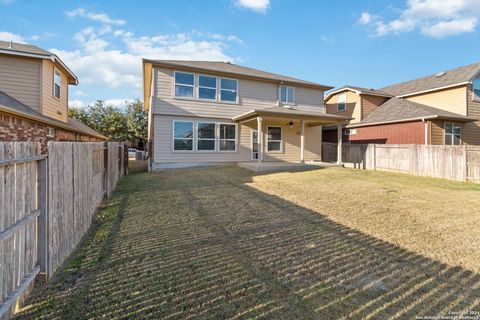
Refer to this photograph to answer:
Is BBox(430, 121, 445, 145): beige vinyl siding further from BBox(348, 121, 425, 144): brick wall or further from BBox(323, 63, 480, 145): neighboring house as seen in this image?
BBox(348, 121, 425, 144): brick wall

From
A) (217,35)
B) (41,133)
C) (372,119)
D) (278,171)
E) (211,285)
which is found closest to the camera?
(211,285)

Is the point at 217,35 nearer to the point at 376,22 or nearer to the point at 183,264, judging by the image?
the point at 376,22

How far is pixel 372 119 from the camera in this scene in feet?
64.3

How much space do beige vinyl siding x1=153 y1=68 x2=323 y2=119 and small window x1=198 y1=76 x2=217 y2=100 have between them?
0.37 meters

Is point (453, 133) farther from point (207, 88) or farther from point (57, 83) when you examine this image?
point (57, 83)

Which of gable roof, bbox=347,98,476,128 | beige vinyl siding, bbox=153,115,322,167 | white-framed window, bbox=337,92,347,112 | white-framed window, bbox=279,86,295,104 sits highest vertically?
white-framed window, bbox=337,92,347,112

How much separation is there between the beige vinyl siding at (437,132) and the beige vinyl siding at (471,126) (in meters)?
2.78

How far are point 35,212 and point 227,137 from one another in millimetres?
12907

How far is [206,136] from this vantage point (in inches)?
587

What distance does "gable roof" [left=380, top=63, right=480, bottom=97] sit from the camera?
17.8m

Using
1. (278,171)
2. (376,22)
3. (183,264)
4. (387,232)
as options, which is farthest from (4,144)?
(376,22)

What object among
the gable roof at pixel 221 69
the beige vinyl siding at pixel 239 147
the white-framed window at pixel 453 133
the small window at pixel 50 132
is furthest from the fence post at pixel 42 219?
the white-framed window at pixel 453 133

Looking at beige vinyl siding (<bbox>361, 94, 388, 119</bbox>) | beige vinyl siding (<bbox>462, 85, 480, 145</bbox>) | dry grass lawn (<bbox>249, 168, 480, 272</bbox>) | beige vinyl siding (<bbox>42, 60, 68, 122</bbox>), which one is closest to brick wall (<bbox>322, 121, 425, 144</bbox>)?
beige vinyl siding (<bbox>361, 94, 388, 119</bbox>)

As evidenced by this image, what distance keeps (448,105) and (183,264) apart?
73.9 feet
